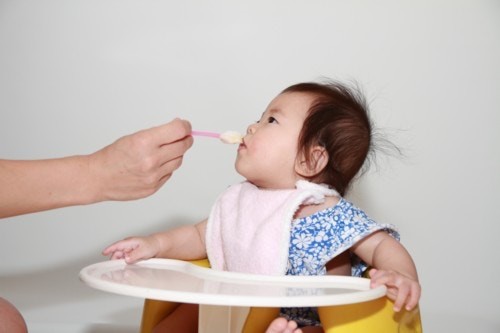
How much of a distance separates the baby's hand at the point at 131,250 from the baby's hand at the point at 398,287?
1.28 ft

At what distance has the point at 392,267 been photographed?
1029 millimetres

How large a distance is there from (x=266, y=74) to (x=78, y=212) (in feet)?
1.81

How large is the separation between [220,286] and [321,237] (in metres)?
0.28

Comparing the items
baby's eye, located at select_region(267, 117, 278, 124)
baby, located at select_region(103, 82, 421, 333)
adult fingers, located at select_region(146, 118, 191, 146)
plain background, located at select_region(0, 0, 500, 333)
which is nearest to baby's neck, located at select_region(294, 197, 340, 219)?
baby, located at select_region(103, 82, 421, 333)

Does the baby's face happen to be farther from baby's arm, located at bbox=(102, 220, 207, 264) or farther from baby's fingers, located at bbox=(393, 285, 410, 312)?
baby's fingers, located at bbox=(393, 285, 410, 312)

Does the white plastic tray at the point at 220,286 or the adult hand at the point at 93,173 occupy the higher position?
the adult hand at the point at 93,173

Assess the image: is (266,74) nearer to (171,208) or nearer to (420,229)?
(171,208)

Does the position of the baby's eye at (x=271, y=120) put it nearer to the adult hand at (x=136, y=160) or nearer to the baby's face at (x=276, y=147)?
the baby's face at (x=276, y=147)

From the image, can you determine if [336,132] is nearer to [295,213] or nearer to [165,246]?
[295,213]

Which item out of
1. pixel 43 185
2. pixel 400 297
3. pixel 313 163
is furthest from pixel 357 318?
pixel 43 185

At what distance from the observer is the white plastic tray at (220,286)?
769 mm

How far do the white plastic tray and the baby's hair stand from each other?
0.94 ft

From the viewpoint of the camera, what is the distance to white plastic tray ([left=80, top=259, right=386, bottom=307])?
769 mm

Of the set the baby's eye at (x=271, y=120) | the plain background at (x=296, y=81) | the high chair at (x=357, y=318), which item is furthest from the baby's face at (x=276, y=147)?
the plain background at (x=296, y=81)
